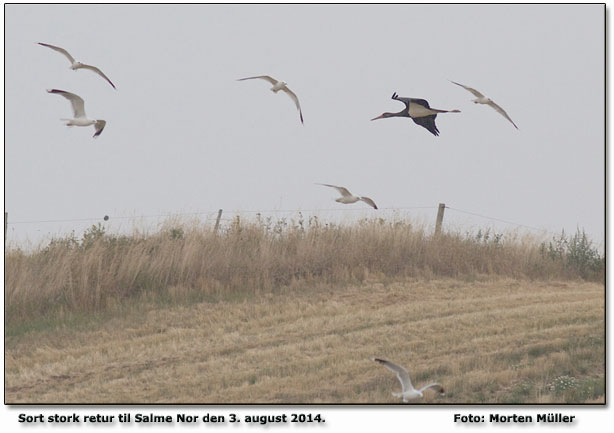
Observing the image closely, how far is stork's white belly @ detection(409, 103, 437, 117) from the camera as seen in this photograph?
295 inches

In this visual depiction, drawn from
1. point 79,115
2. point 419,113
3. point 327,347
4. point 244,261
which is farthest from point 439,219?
point 79,115

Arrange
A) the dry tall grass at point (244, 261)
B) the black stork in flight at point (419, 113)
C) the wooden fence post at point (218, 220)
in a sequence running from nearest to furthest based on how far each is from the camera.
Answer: the black stork in flight at point (419, 113) → the dry tall grass at point (244, 261) → the wooden fence post at point (218, 220)

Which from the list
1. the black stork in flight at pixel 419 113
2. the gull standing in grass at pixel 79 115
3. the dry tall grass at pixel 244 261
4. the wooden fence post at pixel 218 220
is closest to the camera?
A: the black stork in flight at pixel 419 113

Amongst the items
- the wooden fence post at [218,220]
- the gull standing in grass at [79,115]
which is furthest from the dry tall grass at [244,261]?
the gull standing in grass at [79,115]

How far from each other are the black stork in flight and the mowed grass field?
231 cm

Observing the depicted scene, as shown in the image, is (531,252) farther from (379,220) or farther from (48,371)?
(48,371)

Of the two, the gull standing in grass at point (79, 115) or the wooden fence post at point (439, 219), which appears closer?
the gull standing in grass at point (79, 115)

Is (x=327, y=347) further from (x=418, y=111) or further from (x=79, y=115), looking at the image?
(x=79, y=115)

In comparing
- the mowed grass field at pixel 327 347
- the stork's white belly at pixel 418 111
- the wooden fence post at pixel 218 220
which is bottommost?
the mowed grass field at pixel 327 347

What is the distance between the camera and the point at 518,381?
7473 millimetres

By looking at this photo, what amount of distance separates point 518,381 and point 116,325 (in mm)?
5751

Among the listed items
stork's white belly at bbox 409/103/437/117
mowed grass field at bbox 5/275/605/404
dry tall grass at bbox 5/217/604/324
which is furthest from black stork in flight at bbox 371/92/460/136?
dry tall grass at bbox 5/217/604/324

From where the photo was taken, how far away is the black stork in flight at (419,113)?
744 cm

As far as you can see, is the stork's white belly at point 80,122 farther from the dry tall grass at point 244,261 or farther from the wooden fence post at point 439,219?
the wooden fence post at point 439,219
